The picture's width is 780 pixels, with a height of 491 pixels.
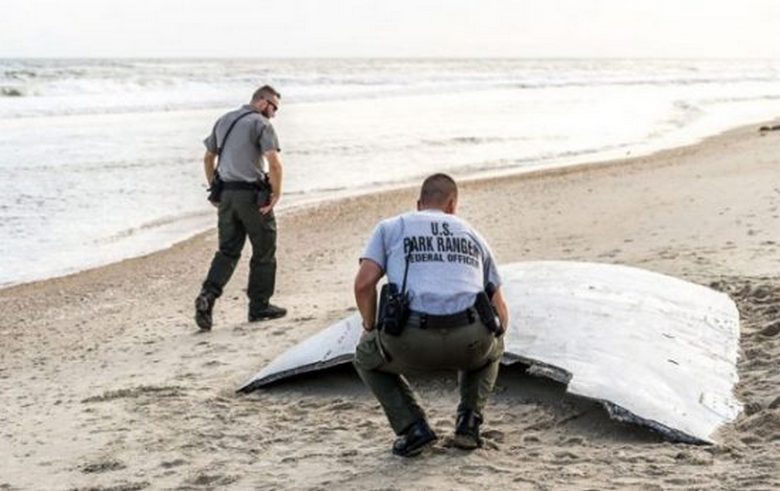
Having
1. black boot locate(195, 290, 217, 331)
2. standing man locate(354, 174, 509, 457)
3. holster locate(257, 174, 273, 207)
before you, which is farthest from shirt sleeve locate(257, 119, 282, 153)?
standing man locate(354, 174, 509, 457)

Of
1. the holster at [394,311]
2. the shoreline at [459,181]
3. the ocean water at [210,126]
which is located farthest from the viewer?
the ocean water at [210,126]

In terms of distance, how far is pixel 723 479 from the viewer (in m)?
4.19

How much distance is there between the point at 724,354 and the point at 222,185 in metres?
3.61

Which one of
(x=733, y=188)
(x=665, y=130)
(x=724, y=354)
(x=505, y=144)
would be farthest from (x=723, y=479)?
(x=665, y=130)

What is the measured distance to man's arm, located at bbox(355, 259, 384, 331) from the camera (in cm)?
443

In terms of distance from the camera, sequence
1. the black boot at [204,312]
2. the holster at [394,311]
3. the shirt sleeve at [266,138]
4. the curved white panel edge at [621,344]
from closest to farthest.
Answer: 1. the holster at [394,311]
2. the curved white panel edge at [621,344]
3. the shirt sleeve at [266,138]
4. the black boot at [204,312]

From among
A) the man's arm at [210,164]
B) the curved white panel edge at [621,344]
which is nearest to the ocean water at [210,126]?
the man's arm at [210,164]

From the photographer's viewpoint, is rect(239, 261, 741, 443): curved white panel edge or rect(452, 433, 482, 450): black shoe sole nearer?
rect(452, 433, 482, 450): black shoe sole

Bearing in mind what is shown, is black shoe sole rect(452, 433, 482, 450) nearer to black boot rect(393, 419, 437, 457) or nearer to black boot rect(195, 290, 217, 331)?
black boot rect(393, 419, 437, 457)

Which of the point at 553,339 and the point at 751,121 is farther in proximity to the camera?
the point at 751,121

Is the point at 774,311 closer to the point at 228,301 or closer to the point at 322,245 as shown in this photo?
the point at 228,301

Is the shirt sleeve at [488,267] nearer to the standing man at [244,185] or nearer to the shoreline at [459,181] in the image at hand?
the standing man at [244,185]

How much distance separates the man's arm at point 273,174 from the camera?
298 inches

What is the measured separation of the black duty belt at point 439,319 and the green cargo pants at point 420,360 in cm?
1
